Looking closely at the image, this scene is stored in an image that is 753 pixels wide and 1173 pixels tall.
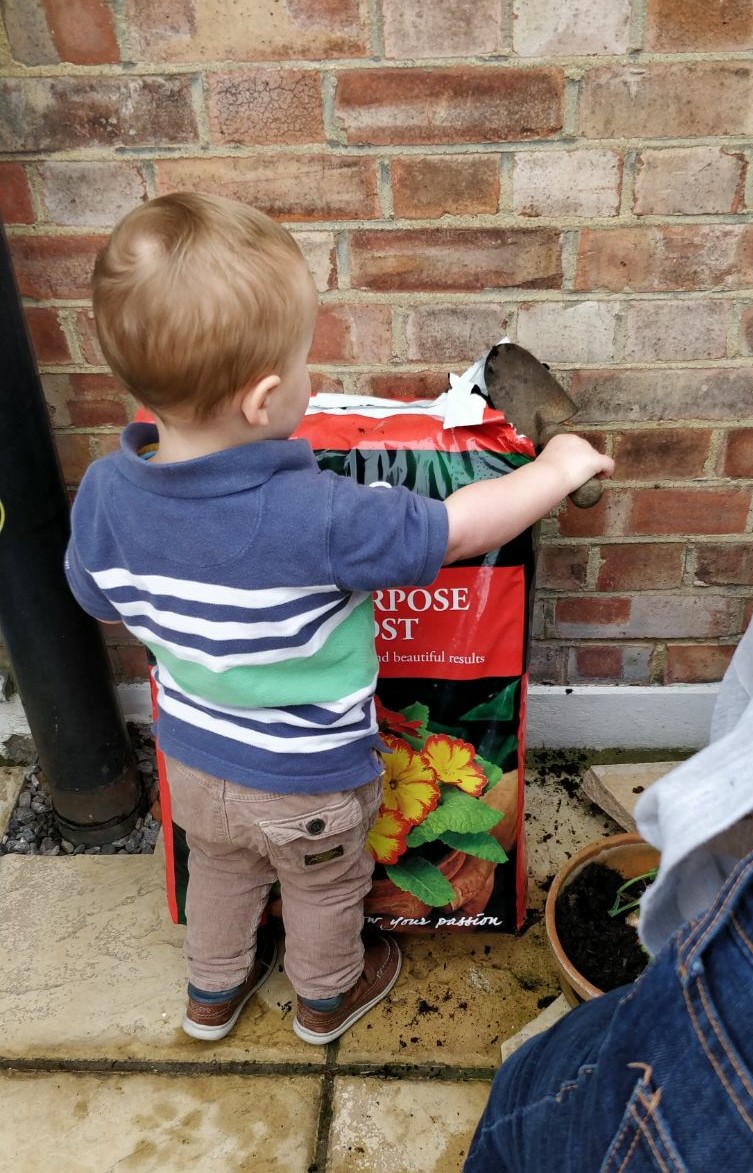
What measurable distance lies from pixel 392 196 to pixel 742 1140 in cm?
139

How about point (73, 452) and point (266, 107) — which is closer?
point (266, 107)

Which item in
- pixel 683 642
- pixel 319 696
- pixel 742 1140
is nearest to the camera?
pixel 742 1140

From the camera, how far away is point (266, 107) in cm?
147

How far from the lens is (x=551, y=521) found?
1.85 m

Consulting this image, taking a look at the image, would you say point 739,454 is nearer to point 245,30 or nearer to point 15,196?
point 245,30

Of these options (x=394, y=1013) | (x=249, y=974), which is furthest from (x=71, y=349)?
(x=394, y=1013)

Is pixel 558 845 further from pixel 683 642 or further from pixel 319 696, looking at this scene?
pixel 319 696

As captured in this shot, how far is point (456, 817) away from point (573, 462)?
2.18ft

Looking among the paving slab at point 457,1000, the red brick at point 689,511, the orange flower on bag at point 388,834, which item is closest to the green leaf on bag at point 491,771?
the orange flower on bag at point 388,834

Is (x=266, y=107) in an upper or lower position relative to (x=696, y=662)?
upper

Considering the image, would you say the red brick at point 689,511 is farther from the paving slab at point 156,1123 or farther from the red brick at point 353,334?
the paving slab at point 156,1123

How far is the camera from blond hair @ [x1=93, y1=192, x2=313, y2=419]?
38.9 inches

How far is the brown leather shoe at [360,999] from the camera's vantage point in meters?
1.57

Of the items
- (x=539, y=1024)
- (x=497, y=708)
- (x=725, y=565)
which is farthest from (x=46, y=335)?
(x=539, y=1024)
